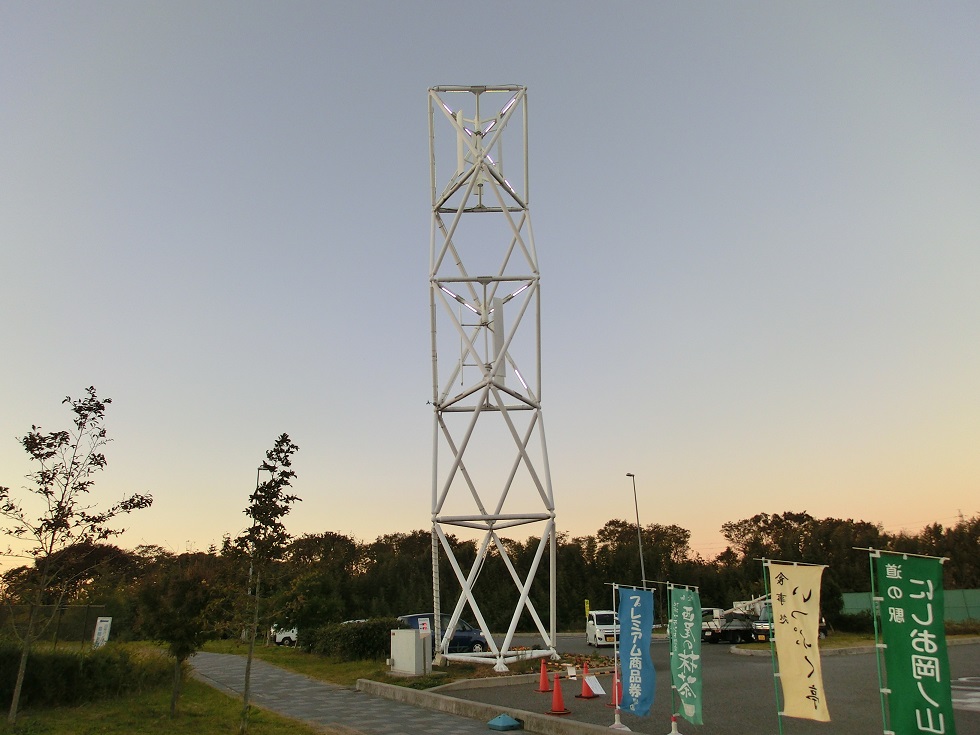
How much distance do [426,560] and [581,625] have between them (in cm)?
1325

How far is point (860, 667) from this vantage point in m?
17.8

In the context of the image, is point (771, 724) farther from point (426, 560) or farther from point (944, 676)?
point (426, 560)

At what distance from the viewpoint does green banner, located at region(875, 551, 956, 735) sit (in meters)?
5.98

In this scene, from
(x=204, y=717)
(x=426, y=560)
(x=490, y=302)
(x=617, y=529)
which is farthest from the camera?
(x=617, y=529)

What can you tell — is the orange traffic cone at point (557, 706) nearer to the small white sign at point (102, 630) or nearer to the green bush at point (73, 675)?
the green bush at point (73, 675)

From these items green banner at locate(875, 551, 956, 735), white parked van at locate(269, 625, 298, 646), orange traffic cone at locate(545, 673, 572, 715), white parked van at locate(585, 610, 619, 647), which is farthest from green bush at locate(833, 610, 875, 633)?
green banner at locate(875, 551, 956, 735)

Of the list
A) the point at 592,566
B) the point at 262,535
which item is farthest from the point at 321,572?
the point at 592,566

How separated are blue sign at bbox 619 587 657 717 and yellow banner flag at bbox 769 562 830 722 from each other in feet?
7.76

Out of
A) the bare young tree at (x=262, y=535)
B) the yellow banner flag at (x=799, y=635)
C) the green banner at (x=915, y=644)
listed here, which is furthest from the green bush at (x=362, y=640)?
the green banner at (x=915, y=644)

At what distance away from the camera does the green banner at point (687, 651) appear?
877cm

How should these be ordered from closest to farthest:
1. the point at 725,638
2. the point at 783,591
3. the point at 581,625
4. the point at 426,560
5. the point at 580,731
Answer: the point at 783,591, the point at 580,731, the point at 725,638, the point at 581,625, the point at 426,560

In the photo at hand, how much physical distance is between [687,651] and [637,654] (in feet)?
3.75

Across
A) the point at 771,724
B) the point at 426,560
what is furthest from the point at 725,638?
the point at 426,560

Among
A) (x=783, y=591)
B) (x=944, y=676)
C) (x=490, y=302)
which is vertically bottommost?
(x=944, y=676)
